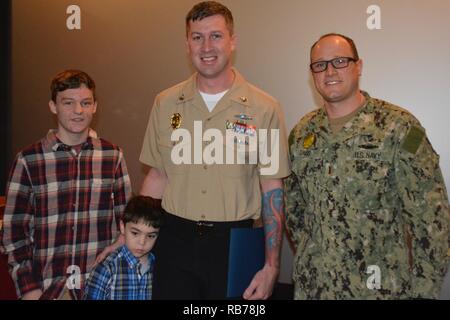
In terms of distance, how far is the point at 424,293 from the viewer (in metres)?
1.92

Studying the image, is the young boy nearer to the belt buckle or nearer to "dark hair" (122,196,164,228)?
"dark hair" (122,196,164,228)

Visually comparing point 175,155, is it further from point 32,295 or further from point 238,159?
point 32,295

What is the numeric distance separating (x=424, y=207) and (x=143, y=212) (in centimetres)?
119

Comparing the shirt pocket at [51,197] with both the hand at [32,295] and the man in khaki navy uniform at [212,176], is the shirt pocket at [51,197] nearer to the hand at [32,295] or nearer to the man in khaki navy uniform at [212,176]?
the hand at [32,295]

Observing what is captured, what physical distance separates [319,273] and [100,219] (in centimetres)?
103

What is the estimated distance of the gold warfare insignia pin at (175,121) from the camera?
2203 millimetres

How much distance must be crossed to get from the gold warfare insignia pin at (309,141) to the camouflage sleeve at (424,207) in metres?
0.38

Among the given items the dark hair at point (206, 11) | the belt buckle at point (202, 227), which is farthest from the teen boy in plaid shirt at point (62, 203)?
the dark hair at point (206, 11)

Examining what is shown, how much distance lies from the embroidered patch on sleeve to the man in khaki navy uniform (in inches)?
20.7

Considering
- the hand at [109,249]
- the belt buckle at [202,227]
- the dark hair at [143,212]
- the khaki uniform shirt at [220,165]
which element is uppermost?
the khaki uniform shirt at [220,165]

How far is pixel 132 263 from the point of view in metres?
2.14

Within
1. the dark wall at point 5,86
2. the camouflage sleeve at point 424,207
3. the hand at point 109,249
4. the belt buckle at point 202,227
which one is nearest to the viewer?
the camouflage sleeve at point 424,207
